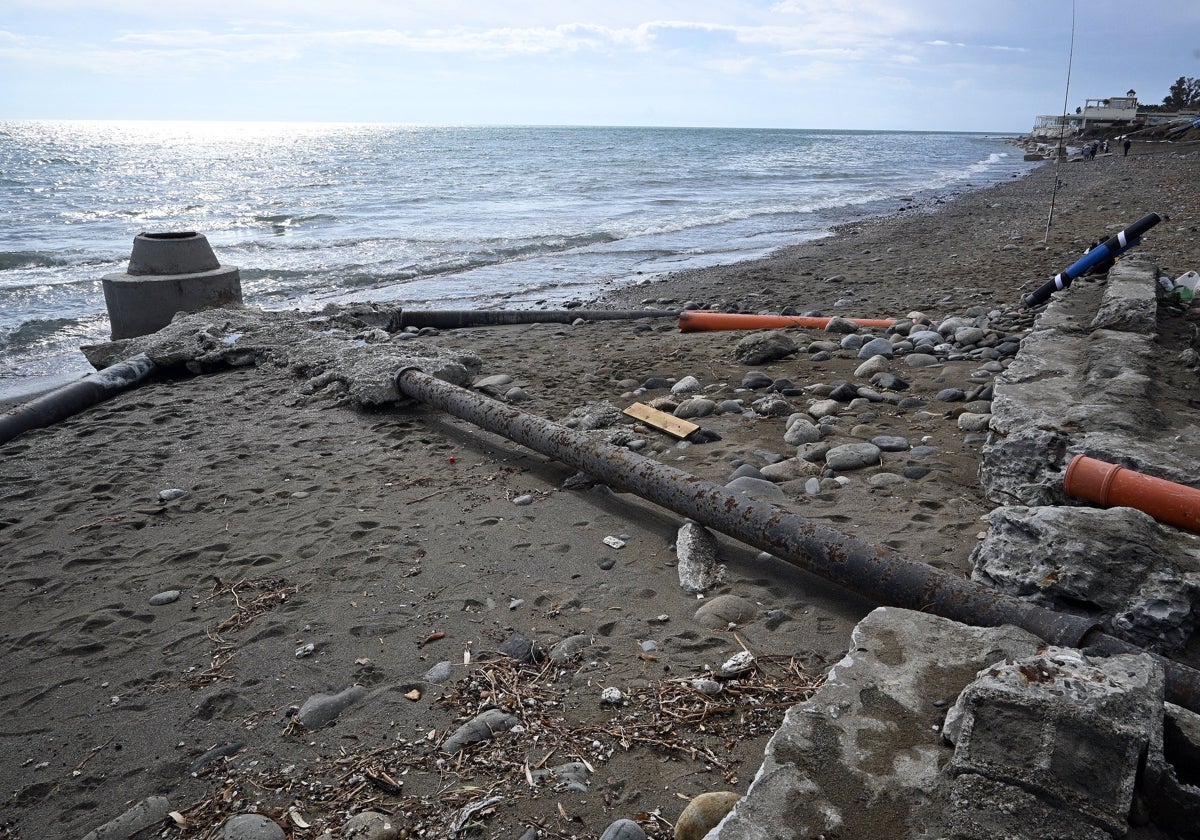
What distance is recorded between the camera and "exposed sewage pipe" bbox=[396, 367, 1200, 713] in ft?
7.11

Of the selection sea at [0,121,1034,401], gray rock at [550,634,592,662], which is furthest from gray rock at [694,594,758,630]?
sea at [0,121,1034,401]

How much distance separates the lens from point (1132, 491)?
8.39 ft

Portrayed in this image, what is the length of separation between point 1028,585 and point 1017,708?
998 millimetres

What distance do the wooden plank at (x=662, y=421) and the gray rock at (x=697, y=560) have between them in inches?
49.1

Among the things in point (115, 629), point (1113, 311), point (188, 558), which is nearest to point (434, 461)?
point (188, 558)

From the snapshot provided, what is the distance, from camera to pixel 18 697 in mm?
2664

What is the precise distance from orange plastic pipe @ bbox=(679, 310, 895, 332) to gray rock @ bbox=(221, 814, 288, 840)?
19.4 feet

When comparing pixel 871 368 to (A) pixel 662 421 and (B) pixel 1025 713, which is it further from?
(B) pixel 1025 713

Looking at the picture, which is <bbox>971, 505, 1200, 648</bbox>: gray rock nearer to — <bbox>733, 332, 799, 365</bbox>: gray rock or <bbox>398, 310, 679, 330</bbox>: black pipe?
<bbox>733, 332, 799, 365</bbox>: gray rock

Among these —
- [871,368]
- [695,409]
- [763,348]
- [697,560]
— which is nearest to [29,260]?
[763,348]

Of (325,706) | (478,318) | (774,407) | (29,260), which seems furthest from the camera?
(29,260)

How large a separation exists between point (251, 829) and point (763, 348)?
15.6 ft

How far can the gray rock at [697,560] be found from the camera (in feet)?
9.99

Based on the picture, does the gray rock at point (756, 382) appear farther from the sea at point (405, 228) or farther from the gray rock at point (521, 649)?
the sea at point (405, 228)
